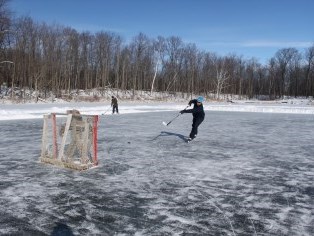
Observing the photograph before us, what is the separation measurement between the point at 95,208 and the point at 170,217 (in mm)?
1068

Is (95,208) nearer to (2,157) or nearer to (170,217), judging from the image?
(170,217)

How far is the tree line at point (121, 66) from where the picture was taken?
51.2 m

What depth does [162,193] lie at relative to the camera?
19.2 ft

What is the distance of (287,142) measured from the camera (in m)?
12.3

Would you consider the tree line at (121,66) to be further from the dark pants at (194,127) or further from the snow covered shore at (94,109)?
the dark pants at (194,127)

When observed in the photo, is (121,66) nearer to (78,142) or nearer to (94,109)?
(94,109)

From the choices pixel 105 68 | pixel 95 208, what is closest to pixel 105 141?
pixel 95 208

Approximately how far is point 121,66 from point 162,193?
224 ft

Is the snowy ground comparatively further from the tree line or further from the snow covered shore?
the tree line

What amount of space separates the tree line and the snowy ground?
3006cm

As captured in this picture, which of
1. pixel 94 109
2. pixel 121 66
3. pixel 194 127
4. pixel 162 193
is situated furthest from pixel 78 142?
pixel 121 66

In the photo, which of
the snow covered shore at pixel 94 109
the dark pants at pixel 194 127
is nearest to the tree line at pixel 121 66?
the snow covered shore at pixel 94 109

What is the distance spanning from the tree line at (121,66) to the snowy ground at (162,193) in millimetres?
30059

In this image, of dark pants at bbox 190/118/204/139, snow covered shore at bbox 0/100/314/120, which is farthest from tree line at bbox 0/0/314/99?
dark pants at bbox 190/118/204/139
